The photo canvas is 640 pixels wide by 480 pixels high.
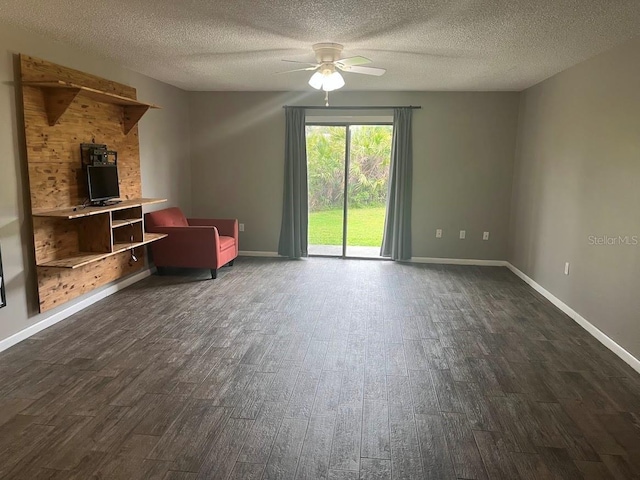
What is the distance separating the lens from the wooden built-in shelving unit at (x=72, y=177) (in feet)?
11.8

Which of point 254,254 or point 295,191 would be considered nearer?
point 295,191

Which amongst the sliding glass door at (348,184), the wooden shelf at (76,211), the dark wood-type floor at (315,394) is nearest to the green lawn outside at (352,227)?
the sliding glass door at (348,184)

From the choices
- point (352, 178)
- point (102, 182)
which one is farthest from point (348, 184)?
point (102, 182)

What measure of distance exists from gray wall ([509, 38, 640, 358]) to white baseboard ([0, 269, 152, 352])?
182 inches

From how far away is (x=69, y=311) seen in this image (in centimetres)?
410

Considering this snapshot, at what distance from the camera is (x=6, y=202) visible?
335 centimetres

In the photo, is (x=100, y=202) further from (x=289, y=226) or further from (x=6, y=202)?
(x=289, y=226)

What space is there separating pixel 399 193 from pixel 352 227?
0.90 metres

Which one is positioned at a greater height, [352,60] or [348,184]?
[352,60]

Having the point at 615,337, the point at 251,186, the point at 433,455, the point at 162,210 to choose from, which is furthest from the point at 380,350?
the point at 251,186

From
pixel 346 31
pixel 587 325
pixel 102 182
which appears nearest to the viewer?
pixel 346 31

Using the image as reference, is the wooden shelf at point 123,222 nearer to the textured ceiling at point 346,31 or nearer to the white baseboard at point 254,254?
the textured ceiling at point 346,31

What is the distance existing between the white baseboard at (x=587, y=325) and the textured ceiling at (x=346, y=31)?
2.32m

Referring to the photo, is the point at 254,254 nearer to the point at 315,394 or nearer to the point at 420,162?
the point at 420,162
